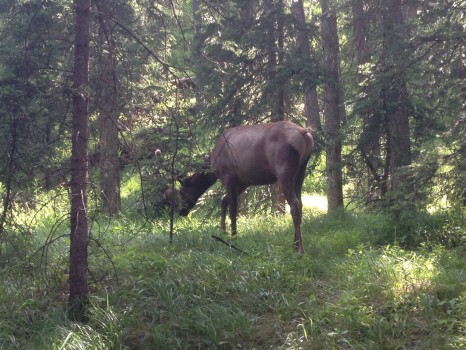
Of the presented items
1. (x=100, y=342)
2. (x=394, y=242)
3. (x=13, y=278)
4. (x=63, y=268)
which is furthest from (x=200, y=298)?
(x=394, y=242)

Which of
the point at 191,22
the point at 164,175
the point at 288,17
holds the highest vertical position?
the point at 288,17

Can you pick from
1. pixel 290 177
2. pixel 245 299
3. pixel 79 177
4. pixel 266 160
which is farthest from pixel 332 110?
pixel 79 177

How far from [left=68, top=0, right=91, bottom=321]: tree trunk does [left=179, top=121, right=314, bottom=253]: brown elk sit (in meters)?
2.42

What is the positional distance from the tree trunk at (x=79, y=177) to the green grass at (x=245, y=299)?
0.59ft

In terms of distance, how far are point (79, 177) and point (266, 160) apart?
4073mm

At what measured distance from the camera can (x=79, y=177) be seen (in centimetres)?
646

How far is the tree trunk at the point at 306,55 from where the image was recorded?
38.9 ft

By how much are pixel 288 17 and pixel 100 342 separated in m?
8.56

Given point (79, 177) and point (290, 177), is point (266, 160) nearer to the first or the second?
point (290, 177)

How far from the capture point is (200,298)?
6445 mm

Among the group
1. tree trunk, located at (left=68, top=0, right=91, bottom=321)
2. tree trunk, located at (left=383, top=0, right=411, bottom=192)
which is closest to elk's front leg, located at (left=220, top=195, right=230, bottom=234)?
tree trunk, located at (left=383, top=0, right=411, bottom=192)

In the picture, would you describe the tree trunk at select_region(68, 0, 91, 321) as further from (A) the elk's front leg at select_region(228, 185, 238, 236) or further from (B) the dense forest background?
(A) the elk's front leg at select_region(228, 185, 238, 236)

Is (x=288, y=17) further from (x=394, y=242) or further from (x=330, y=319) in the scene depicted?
(x=330, y=319)

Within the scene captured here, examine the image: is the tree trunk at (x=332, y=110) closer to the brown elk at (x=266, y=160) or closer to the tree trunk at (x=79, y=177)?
the brown elk at (x=266, y=160)
